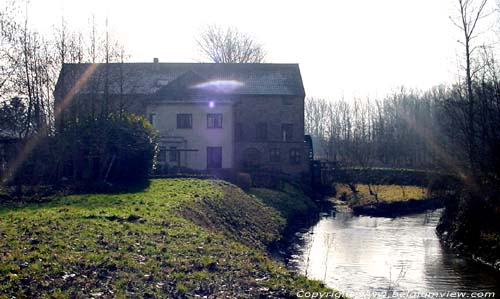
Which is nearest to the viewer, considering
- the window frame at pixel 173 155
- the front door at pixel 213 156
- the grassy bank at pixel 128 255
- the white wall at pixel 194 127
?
the grassy bank at pixel 128 255

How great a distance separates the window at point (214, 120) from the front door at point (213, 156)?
160cm

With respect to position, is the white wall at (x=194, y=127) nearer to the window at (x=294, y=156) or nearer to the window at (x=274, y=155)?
the window at (x=274, y=155)

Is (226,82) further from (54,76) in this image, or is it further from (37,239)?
(37,239)

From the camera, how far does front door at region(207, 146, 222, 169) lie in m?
43.4

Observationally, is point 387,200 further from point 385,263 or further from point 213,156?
point 385,263

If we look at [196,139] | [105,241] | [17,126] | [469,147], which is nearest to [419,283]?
[105,241]

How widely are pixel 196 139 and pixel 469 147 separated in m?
23.8

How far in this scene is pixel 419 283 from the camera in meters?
14.2

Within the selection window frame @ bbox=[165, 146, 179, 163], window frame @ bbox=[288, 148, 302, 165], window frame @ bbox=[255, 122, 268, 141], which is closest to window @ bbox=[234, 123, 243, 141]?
window frame @ bbox=[255, 122, 268, 141]

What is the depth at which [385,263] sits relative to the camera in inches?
676

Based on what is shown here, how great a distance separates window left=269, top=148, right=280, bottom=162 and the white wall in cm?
626

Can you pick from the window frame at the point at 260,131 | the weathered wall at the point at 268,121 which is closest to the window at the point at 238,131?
the weathered wall at the point at 268,121

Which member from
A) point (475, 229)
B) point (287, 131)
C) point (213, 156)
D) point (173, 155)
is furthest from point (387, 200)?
point (475, 229)

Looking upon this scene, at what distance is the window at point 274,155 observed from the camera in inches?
1911
